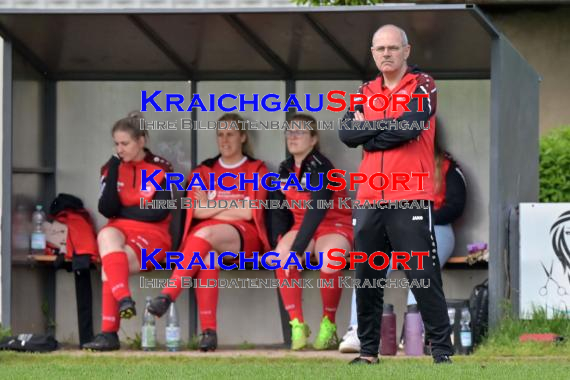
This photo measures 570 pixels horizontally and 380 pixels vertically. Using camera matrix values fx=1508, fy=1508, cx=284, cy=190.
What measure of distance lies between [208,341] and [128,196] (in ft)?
4.65

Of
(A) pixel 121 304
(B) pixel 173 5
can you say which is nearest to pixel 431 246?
(A) pixel 121 304

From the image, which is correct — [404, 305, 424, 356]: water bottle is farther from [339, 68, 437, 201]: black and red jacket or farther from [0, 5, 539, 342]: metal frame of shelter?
[339, 68, 437, 201]: black and red jacket

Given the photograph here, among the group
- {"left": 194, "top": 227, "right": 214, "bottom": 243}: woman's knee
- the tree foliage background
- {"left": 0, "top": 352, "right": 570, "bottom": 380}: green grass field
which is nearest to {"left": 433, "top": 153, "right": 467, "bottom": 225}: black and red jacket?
{"left": 194, "top": 227, "right": 214, "bottom": 243}: woman's knee

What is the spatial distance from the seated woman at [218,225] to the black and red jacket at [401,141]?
302 cm

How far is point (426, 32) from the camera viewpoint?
11.1 m

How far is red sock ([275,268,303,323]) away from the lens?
38.3ft

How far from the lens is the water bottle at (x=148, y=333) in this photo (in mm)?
11922

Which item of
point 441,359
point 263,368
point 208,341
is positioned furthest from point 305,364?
point 208,341

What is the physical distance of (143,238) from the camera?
1191 cm

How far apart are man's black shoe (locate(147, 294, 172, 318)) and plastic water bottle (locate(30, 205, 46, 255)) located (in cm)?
124

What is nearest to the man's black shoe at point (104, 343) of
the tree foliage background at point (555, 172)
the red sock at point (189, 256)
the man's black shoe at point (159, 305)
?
the man's black shoe at point (159, 305)

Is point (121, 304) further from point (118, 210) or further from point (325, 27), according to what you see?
point (325, 27)

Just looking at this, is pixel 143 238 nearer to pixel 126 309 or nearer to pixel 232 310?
pixel 126 309

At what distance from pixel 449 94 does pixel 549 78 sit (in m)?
5.12
